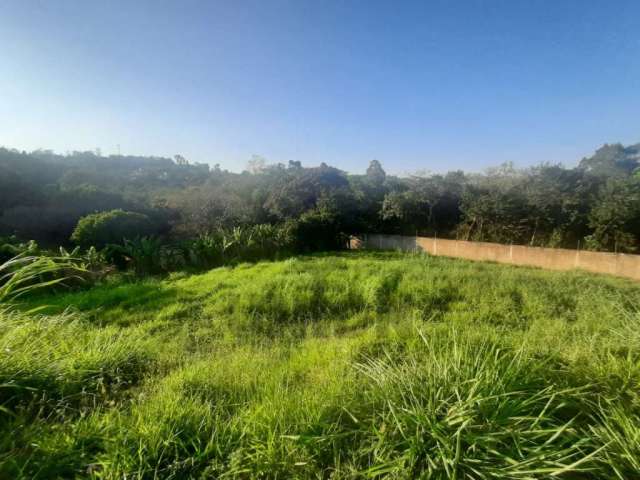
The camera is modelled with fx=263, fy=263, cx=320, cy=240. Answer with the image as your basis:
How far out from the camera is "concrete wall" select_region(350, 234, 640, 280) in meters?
8.41

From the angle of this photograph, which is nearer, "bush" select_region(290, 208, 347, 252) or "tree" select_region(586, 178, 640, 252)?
"tree" select_region(586, 178, 640, 252)

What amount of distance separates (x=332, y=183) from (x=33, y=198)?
64.4ft

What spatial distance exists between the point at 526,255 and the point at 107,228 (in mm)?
19771

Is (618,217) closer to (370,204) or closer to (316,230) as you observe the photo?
(370,204)

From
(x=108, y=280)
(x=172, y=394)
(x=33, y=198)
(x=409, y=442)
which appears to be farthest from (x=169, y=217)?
(x=409, y=442)

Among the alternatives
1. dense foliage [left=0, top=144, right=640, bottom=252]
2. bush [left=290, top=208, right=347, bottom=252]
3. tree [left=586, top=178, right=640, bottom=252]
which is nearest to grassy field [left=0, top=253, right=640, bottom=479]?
tree [left=586, top=178, right=640, bottom=252]

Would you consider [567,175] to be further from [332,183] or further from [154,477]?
[154,477]

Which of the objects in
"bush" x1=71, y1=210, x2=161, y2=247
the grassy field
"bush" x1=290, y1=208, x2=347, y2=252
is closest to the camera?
the grassy field

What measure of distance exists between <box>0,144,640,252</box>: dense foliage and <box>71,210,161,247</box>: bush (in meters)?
0.16

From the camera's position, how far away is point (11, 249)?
31.6ft

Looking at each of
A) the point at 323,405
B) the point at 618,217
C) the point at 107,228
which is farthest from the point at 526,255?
the point at 107,228

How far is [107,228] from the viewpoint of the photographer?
1389 cm

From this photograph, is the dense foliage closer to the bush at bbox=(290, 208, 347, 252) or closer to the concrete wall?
the bush at bbox=(290, 208, 347, 252)

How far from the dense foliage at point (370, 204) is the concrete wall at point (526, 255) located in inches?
29.5
